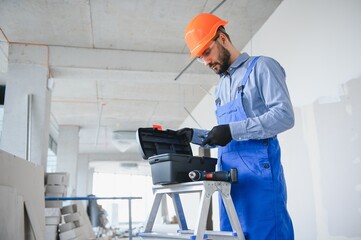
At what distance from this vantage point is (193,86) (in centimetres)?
600

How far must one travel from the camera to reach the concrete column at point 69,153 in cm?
816

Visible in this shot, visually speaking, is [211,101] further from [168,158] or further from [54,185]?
[168,158]

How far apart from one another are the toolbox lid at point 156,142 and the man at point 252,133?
6 centimetres

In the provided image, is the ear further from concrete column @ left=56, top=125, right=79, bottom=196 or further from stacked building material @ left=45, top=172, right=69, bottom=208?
concrete column @ left=56, top=125, right=79, bottom=196

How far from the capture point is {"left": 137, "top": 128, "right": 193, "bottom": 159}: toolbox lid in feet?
4.63

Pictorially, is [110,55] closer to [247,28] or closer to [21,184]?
[247,28]

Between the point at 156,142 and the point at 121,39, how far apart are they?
325cm

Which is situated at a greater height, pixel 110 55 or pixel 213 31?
pixel 110 55

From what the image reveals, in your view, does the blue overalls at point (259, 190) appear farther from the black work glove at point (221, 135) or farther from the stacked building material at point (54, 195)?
the stacked building material at point (54, 195)

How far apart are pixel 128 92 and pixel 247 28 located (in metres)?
2.86

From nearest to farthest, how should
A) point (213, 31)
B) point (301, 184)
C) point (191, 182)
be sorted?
point (191, 182)
point (213, 31)
point (301, 184)

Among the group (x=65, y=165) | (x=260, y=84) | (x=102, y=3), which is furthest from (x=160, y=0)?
(x=65, y=165)

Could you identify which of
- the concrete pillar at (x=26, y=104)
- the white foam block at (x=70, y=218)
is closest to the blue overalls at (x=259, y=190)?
the concrete pillar at (x=26, y=104)

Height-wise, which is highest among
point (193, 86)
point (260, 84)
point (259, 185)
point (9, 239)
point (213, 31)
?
point (193, 86)
